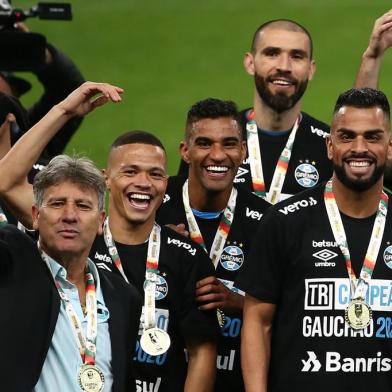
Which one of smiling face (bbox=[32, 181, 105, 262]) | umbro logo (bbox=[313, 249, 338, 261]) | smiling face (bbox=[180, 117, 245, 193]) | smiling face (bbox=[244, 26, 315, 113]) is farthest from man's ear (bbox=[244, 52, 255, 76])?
smiling face (bbox=[32, 181, 105, 262])

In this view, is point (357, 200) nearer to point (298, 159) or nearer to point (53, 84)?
point (298, 159)

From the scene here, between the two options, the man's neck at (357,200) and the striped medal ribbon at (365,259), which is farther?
the man's neck at (357,200)

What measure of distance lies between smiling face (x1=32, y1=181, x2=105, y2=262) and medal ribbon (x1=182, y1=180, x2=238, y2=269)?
41.9 inches

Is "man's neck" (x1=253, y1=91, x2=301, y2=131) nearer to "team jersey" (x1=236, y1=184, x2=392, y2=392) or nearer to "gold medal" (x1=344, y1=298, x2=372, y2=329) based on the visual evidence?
"team jersey" (x1=236, y1=184, x2=392, y2=392)

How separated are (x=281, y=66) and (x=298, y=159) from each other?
0.48 meters

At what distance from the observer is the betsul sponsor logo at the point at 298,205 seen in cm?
621

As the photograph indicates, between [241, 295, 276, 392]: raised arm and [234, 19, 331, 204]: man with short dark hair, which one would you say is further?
[234, 19, 331, 204]: man with short dark hair

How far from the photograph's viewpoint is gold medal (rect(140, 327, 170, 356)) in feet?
20.5

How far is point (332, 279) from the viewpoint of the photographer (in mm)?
6109

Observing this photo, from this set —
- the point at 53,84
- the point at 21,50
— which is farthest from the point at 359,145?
the point at 53,84

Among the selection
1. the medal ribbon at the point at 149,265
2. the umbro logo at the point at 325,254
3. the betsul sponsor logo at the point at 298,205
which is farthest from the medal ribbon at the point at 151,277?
the umbro logo at the point at 325,254

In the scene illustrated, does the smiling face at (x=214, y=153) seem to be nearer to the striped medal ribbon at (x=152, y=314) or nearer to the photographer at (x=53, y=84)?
the striped medal ribbon at (x=152, y=314)

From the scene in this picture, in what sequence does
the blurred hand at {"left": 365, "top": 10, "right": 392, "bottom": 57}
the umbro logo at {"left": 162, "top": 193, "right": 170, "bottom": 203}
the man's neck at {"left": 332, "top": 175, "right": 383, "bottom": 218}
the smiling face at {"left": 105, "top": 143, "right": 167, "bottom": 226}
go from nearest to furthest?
the man's neck at {"left": 332, "top": 175, "right": 383, "bottom": 218} < the smiling face at {"left": 105, "top": 143, "right": 167, "bottom": 226} < the umbro logo at {"left": 162, "top": 193, "right": 170, "bottom": 203} < the blurred hand at {"left": 365, "top": 10, "right": 392, "bottom": 57}

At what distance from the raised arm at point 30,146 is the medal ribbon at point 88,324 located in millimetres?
627
